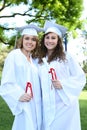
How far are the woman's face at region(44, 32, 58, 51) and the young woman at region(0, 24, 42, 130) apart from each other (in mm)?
157

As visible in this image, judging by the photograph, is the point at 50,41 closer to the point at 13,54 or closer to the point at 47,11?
the point at 13,54

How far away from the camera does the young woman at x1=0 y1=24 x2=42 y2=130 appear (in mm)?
4867

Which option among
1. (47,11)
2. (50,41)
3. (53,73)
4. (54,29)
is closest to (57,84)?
(53,73)

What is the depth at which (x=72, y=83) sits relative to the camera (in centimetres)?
511

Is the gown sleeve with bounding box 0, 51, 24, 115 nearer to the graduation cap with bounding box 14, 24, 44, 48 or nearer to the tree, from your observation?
the graduation cap with bounding box 14, 24, 44, 48

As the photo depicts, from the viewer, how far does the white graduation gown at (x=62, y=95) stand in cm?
495

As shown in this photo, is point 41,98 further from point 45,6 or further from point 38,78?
point 45,6

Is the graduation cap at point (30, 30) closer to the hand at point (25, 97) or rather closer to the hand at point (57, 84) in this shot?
the hand at point (57, 84)

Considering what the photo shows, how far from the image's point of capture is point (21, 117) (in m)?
4.98

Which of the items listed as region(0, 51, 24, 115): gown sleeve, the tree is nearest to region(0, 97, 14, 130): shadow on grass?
region(0, 51, 24, 115): gown sleeve

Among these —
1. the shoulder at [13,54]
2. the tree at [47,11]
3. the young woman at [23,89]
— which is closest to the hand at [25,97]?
the young woman at [23,89]

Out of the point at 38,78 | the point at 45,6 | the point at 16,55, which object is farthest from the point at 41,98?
the point at 45,6

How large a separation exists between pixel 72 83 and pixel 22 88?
0.59 m

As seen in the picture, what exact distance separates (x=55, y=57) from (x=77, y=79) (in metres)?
0.35
